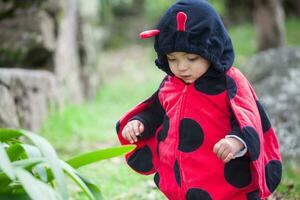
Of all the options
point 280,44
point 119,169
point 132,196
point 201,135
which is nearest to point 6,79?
point 119,169

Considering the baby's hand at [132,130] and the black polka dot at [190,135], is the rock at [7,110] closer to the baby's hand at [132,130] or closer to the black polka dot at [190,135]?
the baby's hand at [132,130]

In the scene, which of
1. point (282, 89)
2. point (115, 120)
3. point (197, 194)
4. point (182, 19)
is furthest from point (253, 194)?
point (115, 120)

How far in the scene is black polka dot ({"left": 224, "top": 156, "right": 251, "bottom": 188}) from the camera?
2.55 meters

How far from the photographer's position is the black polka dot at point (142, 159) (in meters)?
2.89

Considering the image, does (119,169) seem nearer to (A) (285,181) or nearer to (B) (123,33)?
(A) (285,181)

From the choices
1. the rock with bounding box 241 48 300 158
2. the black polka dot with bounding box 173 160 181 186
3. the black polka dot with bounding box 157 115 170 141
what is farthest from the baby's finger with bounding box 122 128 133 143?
the rock with bounding box 241 48 300 158

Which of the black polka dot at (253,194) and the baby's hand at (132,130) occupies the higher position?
the baby's hand at (132,130)

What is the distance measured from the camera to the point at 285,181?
398 cm

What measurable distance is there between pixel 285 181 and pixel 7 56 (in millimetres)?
3954

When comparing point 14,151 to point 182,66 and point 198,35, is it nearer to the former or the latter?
point 182,66

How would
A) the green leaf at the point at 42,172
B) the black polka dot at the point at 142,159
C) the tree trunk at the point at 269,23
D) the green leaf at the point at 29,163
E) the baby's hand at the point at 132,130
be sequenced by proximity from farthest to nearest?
the tree trunk at the point at 269,23 < the black polka dot at the point at 142,159 < the baby's hand at the point at 132,130 < the green leaf at the point at 42,172 < the green leaf at the point at 29,163

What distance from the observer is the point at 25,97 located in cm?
554

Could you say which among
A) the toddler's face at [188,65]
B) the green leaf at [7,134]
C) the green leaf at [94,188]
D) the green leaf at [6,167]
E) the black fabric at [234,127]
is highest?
the toddler's face at [188,65]

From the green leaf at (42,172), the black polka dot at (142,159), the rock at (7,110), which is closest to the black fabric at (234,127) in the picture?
the black polka dot at (142,159)
